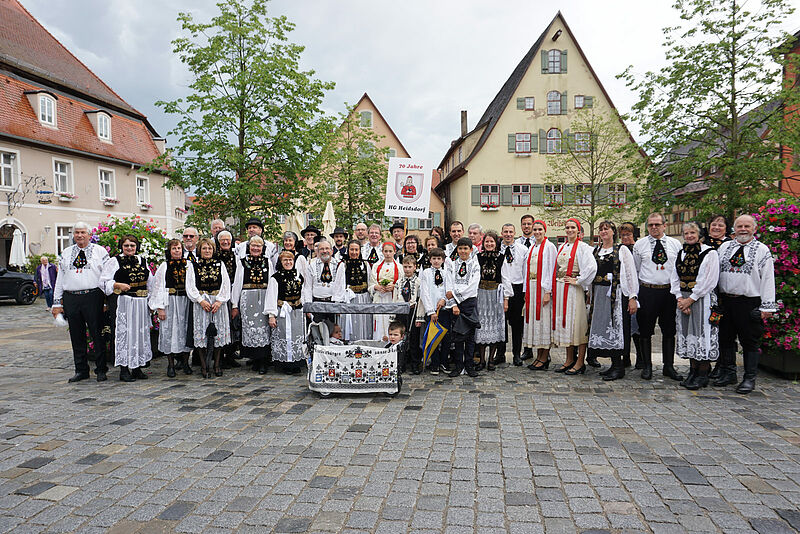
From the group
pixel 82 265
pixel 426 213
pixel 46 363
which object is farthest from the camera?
pixel 426 213

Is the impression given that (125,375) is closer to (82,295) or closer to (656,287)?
(82,295)

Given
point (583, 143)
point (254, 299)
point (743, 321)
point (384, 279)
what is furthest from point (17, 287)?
point (583, 143)

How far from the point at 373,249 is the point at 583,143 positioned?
18580 mm

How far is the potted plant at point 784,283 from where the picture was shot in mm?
6512

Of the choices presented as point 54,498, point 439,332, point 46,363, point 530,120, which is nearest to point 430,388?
point 439,332

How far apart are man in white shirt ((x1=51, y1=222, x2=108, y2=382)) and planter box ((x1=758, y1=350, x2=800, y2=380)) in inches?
354

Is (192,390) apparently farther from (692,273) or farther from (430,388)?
(692,273)

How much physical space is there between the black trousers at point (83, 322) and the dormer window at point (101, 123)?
79.9 ft

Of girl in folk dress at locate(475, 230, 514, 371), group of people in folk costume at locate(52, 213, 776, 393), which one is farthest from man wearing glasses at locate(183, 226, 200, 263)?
girl in folk dress at locate(475, 230, 514, 371)

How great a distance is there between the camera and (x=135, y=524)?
324cm

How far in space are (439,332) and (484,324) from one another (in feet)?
2.77

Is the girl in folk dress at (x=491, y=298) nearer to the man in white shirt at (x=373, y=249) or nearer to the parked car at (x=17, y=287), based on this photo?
the man in white shirt at (x=373, y=249)

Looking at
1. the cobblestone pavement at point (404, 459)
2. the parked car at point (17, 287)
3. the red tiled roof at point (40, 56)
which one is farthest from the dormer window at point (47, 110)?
the cobblestone pavement at point (404, 459)

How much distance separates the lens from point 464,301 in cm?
739
